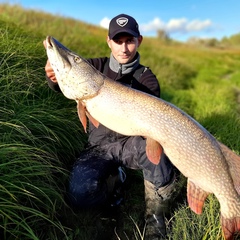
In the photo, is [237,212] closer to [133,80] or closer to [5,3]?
[133,80]

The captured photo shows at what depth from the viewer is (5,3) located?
831 cm

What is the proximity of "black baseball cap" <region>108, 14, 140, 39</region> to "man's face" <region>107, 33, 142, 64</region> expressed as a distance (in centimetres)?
5

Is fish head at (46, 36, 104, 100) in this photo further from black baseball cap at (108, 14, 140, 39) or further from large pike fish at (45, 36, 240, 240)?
black baseball cap at (108, 14, 140, 39)

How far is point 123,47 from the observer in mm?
2898

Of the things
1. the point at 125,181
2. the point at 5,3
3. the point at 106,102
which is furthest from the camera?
the point at 5,3

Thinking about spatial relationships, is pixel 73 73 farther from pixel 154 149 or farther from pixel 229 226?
pixel 229 226

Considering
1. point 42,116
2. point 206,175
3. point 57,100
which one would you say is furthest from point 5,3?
point 206,175

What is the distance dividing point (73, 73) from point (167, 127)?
27.4 inches

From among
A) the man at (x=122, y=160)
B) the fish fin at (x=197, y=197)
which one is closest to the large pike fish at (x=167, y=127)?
the fish fin at (x=197, y=197)

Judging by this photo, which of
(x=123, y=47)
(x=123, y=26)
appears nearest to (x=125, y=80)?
(x=123, y=47)

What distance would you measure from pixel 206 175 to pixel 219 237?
408mm

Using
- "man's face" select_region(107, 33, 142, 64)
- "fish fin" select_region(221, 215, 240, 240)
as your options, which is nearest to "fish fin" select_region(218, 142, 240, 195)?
"fish fin" select_region(221, 215, 240, 240)

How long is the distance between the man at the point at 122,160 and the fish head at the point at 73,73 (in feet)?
1.09

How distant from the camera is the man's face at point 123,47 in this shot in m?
2.88
